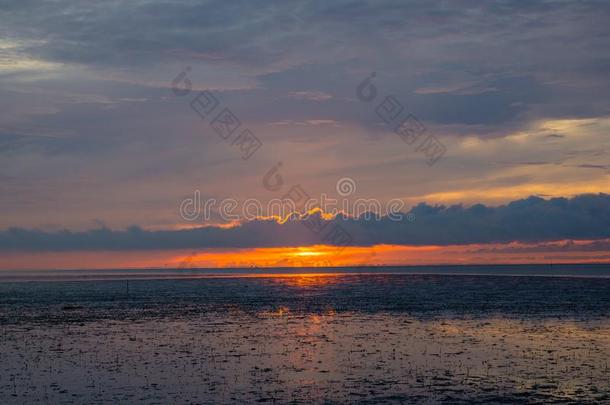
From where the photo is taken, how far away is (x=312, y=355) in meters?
34.6

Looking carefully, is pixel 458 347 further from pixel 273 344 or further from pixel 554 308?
pixel 554 308

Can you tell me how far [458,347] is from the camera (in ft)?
119

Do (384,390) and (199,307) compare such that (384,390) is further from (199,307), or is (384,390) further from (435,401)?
(199,307)

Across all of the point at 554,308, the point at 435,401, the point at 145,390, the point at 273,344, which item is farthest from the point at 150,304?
the point at 435,401

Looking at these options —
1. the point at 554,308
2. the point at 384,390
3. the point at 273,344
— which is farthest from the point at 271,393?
the point at 554,308

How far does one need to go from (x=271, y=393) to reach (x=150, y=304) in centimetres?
4830

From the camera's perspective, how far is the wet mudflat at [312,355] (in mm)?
26078

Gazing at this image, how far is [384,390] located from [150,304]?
49799mm

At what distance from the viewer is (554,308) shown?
5841 centimetres

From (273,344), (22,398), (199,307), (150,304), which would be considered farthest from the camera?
(150,304)

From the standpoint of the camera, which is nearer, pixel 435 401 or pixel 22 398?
pixel 435 401

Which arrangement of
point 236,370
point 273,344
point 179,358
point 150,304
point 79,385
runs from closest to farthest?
point 79,385, point 236,370, point 179,358, point 273,344, point 150,304

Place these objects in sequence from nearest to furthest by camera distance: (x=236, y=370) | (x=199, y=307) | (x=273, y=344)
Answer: (x=236, y=370)
(x=273, y=344)
(x=199, y=307)

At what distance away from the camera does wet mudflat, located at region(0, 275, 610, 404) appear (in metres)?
26.1
